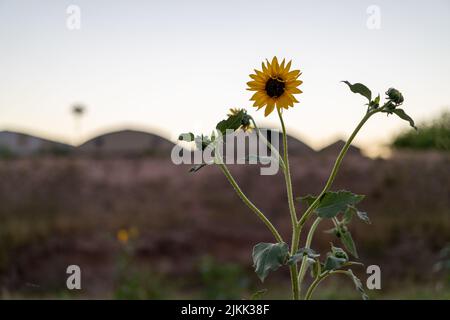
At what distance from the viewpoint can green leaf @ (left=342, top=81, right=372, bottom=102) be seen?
149 centimetres

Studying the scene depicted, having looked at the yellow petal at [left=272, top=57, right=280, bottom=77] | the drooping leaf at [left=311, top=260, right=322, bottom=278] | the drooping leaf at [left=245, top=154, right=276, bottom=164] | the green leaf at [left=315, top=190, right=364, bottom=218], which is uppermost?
the yellow petal at [left=272, top=57, right=280, bottom=77]

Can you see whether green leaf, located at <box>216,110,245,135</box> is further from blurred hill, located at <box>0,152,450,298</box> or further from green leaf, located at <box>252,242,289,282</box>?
blurred hill, located at <box>0,152,450,298</box>

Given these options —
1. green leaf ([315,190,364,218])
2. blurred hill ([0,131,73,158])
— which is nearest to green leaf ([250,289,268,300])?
green leaf ([315,190,364,218])

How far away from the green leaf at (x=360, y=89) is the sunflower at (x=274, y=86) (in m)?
0.13

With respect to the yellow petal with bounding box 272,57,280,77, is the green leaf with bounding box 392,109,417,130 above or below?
below

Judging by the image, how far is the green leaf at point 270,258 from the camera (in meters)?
1.38

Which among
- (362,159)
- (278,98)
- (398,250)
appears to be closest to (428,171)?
(362,159)

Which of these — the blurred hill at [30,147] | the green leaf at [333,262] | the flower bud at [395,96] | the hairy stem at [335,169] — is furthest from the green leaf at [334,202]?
the blurred hill at [30,147]

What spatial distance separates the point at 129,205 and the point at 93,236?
1.14 meters

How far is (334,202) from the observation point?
1.46 metres

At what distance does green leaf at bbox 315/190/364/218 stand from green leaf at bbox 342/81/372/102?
0.80 feet

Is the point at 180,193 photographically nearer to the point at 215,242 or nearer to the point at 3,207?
the point at 215,242

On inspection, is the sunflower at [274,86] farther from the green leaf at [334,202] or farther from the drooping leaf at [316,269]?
the drooping leaf at [316,269]
